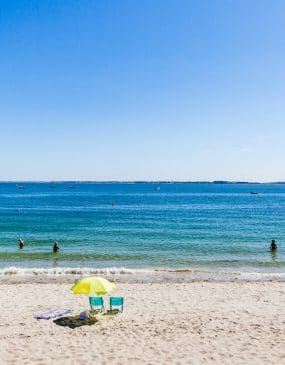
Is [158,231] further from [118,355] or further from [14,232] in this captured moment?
[118,355]

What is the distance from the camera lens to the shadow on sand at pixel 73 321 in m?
14.9

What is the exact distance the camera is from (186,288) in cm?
2162

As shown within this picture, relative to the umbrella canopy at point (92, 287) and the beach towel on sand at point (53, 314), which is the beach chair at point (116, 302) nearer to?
the umbrella canopy at point (92, 287)

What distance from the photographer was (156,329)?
14.4 meters

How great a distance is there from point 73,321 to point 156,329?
3256 mm

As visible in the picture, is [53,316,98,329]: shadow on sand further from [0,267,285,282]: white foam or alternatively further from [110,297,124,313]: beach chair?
→ [0,267,285,282]: white foam

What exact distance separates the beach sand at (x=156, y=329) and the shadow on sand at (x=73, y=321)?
0.24 metres

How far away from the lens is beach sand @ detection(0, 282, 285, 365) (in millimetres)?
11914

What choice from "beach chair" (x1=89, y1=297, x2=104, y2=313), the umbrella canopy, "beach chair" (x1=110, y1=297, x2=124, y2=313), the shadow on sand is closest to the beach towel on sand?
the shadow on sand

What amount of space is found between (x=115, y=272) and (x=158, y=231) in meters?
22.3

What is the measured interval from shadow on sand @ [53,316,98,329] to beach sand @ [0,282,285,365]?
237 mm

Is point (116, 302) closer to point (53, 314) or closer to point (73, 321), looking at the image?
point (73, 321)

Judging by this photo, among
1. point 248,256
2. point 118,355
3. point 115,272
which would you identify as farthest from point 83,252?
point 118,355

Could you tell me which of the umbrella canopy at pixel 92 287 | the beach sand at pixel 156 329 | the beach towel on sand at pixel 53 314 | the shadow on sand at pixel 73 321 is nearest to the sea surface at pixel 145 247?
the beach sand at pixel 156 329
